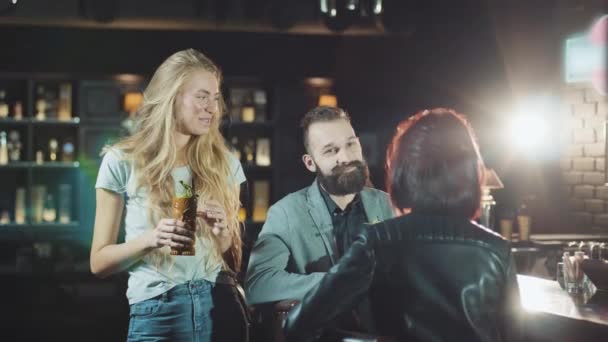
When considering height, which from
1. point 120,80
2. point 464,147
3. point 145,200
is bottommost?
point 145,200

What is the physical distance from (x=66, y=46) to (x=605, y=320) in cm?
584

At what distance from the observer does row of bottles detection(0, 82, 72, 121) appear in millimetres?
7121

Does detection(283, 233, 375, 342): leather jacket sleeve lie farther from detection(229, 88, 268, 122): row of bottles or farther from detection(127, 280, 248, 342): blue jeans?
detection(229, 88, 268, 122): row of bottles

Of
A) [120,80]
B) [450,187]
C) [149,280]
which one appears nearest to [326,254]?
[149,280]

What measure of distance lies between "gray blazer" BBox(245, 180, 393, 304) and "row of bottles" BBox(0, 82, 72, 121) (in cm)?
492

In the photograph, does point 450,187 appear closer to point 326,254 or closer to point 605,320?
point 326,254

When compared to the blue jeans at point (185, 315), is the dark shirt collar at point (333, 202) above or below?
above

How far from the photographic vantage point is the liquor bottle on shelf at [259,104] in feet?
24.6

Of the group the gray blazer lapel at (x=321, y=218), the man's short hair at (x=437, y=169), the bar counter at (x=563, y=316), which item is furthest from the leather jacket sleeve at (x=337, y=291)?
the bar counter at (x=563, y=316)

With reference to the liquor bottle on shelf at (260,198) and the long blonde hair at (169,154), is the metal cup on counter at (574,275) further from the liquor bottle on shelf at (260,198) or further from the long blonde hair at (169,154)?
the liquor bottle on shelf at (260,198)

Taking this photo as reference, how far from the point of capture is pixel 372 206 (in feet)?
9.22

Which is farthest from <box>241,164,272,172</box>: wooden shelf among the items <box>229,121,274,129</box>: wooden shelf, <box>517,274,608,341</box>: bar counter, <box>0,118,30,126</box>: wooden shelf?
<box>517,274,608,341</box>: bar counter

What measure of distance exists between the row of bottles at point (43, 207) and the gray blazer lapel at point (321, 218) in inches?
190

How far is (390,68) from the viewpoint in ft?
26.0
